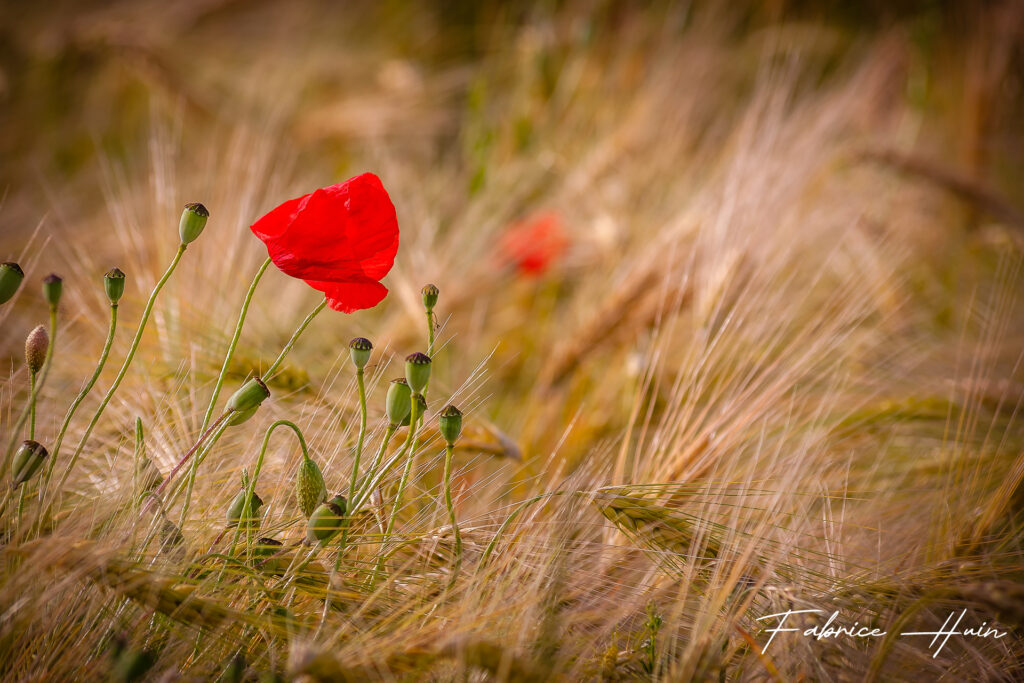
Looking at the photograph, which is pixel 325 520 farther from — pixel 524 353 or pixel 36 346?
pixel 524 353

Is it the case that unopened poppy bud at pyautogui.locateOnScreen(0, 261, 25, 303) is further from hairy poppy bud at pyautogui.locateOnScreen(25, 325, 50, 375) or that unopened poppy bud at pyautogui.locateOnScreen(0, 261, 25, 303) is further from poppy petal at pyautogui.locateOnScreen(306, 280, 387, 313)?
poppy petal at pyautogui.locateOnScreen(306, 280, 387, 313)

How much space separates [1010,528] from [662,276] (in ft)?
1.90

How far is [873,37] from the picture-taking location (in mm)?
2064

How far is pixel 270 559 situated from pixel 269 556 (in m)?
0.01

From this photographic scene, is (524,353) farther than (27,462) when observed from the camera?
Yes

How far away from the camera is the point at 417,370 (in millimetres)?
466

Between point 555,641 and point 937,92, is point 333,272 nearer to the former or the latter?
point 555,641

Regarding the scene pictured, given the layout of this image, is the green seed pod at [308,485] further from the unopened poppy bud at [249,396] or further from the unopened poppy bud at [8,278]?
the unopened poppy bud at [8,278]

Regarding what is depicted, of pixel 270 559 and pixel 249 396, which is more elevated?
pixel 249 396

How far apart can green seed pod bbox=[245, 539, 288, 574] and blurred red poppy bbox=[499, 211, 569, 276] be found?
821 millimetres

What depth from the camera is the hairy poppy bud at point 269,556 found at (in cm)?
49

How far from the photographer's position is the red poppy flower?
502mm
